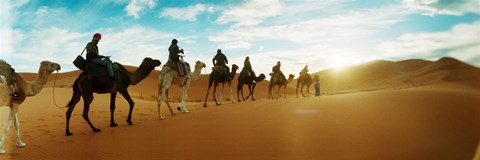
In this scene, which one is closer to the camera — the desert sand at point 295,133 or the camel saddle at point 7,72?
the desert sand at point 295,133

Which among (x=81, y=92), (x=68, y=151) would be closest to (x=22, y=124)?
(x=81, y=92)

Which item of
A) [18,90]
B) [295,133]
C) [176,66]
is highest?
[176,66]

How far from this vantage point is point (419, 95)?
47.8 feet

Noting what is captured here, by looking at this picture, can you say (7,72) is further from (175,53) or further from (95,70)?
(175,53)

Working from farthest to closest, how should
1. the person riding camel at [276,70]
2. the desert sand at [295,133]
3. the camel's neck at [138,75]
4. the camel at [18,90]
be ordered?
the person riding camel at [276,70]
the camel's neck at [138,75]
the camel at [18,90]
the desert sand at [295,133]

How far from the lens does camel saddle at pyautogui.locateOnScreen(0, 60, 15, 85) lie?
9.36 m

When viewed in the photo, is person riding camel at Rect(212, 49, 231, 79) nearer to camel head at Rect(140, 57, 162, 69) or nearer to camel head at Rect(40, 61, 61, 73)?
camel head at Rect(140, 57, 162, 69)

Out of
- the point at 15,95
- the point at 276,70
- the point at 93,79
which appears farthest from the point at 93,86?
the point at 276,70

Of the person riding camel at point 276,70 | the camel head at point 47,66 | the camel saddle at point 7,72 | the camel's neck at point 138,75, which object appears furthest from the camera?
the person riding camel at point 276,70

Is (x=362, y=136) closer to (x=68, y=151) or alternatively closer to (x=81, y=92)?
(x=68, y=151)

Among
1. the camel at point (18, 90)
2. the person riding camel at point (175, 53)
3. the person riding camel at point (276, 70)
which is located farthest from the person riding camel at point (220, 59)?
the camel at point (18, 90)

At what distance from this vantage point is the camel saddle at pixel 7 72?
30.7 feet

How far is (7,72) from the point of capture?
9531 mm

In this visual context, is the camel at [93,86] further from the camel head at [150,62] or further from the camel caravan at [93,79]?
the camel head at [150,62]
